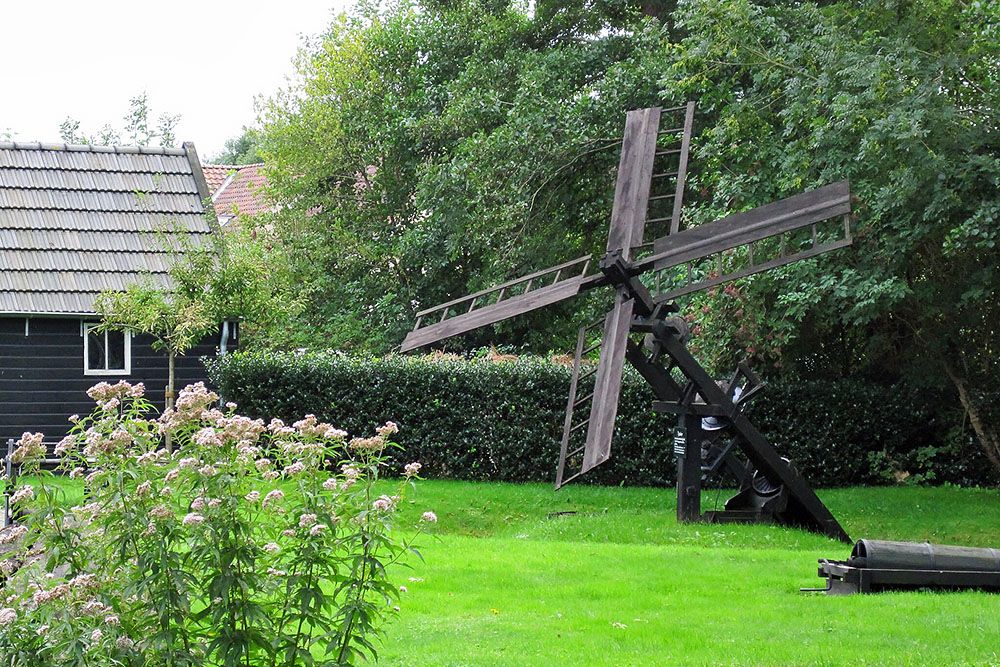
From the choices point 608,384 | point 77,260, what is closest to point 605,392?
point 608,384

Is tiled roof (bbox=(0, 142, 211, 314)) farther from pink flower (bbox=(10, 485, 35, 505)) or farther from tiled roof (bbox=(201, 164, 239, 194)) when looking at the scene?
tiled roof (bbox=(201, 164, 239, 194))

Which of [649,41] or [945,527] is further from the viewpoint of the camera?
[649,41]

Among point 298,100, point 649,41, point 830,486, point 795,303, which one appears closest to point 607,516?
point 795,303

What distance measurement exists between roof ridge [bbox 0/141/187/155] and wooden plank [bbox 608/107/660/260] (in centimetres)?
1132

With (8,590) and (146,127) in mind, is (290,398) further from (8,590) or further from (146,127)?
(146,127)

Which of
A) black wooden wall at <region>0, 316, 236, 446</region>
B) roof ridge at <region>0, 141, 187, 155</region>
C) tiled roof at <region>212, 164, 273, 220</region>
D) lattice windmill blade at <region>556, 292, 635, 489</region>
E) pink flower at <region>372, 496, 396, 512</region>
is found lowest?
black wooden wall at <region>0, 316, 236, 446</region>

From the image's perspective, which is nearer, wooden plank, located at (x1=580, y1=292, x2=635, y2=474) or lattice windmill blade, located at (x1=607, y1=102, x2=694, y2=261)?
wooden plank, located at (x1=580, y1=292, x2=635, y2=474)

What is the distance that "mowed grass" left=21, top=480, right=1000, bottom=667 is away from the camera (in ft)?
26.0

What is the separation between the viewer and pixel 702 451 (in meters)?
15.7

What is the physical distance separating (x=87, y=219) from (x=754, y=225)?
1344cm

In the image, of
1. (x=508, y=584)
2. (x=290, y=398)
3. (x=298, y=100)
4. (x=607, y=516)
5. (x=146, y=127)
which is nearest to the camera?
(x=508, y=584)

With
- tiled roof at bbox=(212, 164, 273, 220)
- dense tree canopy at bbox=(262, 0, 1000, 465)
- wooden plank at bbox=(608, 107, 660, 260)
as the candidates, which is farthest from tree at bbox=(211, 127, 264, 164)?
wooden plank at bbox=(608, 107, 660, 260)

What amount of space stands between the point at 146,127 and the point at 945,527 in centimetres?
5369

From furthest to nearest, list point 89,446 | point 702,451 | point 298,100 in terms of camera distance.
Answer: point 298,100, point 702,451, point 89,446
